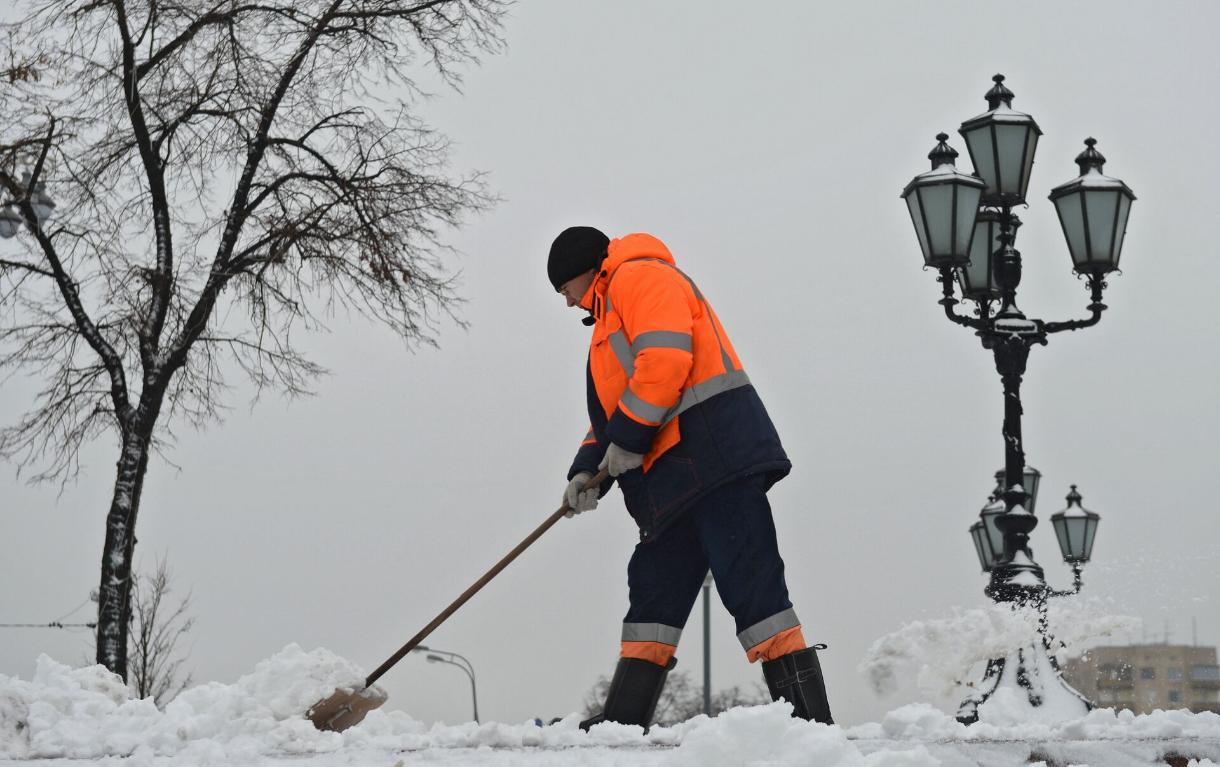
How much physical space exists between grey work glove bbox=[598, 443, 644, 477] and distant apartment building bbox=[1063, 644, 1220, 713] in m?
2.93

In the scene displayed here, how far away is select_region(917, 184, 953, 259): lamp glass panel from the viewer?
8.05 meters

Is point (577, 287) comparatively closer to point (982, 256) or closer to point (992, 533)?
point (982, 256)

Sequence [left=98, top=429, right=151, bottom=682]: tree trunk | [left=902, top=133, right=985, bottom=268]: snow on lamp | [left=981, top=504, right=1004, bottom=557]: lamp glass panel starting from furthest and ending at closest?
[left=981, top=504, right=1004, bottom=557]: lamp glass panel < [left=98, top=429, right=151, bottom=682]: tree trunk < [left=902, top=133, right=985, bottom=268]: snow on lamp

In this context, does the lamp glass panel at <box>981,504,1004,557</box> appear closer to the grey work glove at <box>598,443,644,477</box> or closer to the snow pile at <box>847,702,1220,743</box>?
the snow pile at <box>847,702,1220,743</box>

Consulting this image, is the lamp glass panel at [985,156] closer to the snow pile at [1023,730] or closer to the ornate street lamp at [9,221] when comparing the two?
the snow pile at [1023,730]

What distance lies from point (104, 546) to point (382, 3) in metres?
5.21

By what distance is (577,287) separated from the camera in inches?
213

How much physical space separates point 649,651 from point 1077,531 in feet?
32.6

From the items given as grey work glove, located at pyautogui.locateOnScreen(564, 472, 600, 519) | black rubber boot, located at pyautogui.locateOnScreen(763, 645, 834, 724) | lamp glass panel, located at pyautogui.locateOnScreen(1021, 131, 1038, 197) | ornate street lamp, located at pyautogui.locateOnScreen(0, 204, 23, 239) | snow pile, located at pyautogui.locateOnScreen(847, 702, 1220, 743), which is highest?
ornate street lamp, located at pyautogui.locateOnScreen(0, 204, 23, 239)

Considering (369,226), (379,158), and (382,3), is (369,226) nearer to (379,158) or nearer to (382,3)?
(379,158)

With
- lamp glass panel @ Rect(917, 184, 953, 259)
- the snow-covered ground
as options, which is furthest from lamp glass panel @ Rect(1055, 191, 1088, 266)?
the snow-covered ground

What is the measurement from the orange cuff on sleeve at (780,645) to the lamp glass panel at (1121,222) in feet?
16.7

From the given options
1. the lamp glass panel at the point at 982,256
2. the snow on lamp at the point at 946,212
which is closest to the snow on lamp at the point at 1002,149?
the snow on lamp at the point at 946,212

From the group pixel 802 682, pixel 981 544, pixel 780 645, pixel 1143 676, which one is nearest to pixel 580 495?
pixel 780 645
